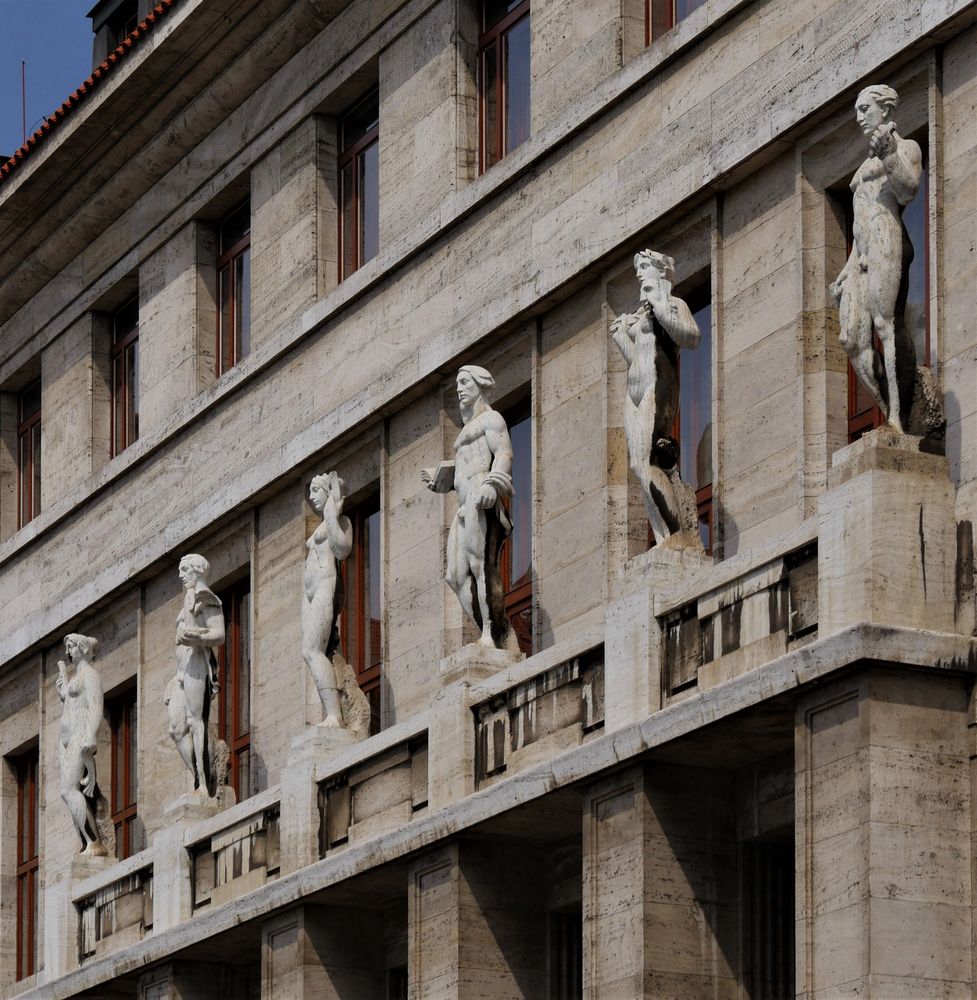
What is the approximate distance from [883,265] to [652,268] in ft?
11.7

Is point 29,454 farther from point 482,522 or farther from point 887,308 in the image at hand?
point 887,308

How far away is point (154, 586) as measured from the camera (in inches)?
1818

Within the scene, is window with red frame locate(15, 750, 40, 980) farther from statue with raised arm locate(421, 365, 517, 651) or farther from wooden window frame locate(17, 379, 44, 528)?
statue with raised arm locate(421, 365, 517, 651)

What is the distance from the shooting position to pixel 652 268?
3362 cm

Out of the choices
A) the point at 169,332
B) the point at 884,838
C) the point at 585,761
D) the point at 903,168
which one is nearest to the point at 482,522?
the point at 585,761

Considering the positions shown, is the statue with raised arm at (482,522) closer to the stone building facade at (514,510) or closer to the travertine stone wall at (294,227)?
the stone building facade at (514,510)

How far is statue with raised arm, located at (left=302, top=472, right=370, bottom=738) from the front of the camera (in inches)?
1543

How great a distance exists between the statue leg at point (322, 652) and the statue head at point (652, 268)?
23.0 feet

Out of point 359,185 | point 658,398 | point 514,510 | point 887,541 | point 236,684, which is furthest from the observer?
point 236,684

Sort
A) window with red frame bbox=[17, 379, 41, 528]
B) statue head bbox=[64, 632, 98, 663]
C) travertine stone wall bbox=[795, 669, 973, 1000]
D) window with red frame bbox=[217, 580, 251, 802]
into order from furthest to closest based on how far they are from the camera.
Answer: window with red frame bbox=[17, 379, 41, 528] → statue head bbox=[64, 632, 98, 663] → window with red frame bbox=[217, 580, 251, 802] → travertine stone wall bbox=[795, 669, 973, 1000]

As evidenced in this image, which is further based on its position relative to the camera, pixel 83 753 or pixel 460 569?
pixel 83 753

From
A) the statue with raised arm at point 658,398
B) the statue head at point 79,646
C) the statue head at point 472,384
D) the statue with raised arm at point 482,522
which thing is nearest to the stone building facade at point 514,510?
the statue with raised arm at point 658,398

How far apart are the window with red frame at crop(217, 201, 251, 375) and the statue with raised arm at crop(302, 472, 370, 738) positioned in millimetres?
6393

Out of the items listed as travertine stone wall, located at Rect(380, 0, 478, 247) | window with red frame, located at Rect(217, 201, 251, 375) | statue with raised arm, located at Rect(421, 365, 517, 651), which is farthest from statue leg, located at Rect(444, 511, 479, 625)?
window with red frame, located at Rect(217, 201, 251, 375)
